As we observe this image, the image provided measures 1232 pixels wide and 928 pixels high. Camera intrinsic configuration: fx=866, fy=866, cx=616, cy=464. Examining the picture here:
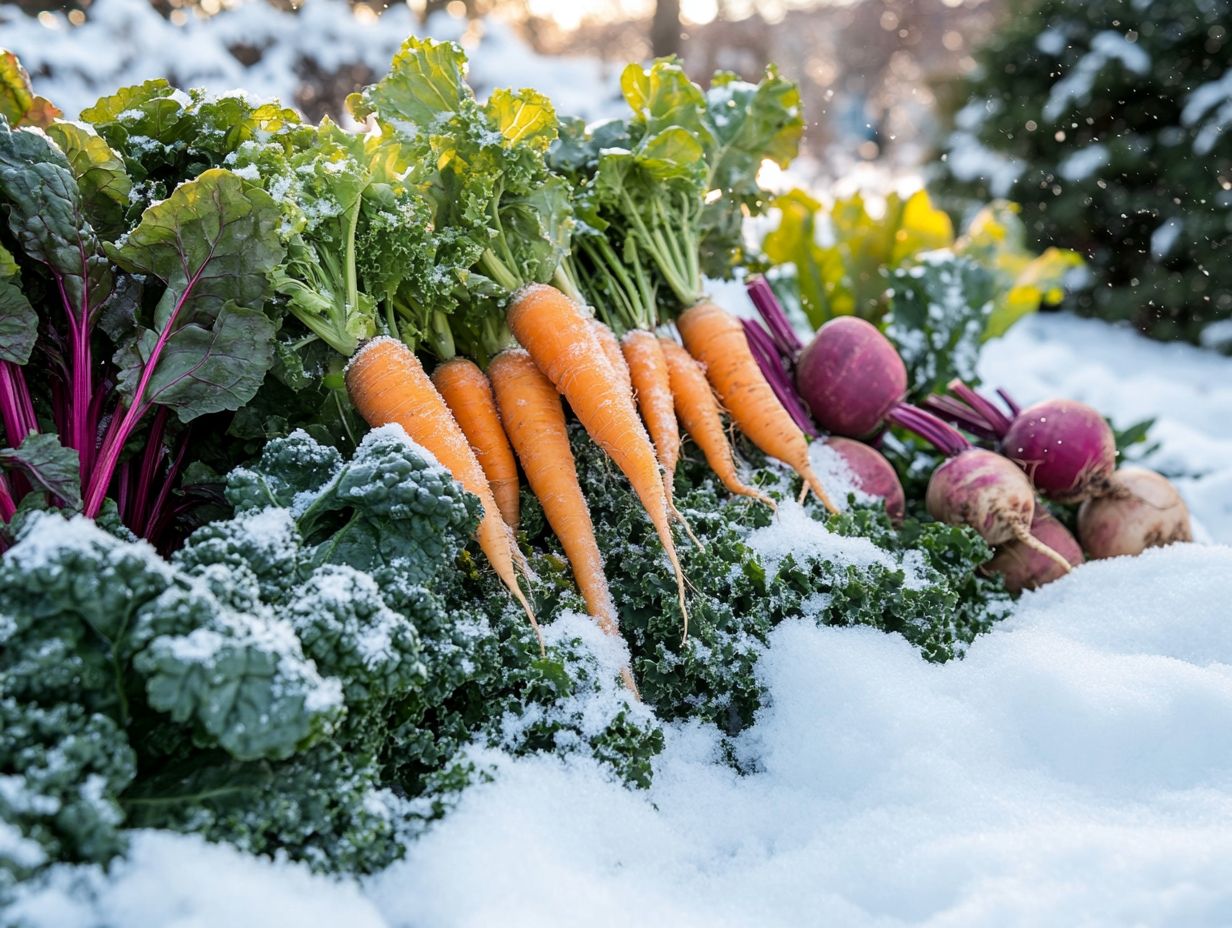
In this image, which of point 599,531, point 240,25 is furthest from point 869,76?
point 599,531

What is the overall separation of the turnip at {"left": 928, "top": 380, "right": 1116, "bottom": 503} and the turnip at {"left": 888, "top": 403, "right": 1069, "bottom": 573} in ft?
0.50

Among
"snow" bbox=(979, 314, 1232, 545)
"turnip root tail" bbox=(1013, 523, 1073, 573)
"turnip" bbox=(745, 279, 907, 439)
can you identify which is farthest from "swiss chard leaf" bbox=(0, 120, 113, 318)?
"snow" bbox=(979, 314, 1232, 545)

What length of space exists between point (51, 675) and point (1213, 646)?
2.11 m

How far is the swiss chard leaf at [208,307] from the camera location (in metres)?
1.53

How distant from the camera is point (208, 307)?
159cm

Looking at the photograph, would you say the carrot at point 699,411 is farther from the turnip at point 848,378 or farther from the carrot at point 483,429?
the carrot at point 483,429

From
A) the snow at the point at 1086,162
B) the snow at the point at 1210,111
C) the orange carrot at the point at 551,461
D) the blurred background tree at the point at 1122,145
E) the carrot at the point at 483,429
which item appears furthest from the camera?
the snow at the point at 1086,162

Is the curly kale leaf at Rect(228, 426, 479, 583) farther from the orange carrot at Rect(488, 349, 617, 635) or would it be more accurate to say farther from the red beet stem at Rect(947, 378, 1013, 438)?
the red beet stem at Rect(947, 378, 1013, 438)

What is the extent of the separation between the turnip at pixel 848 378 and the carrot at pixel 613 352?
0.61m

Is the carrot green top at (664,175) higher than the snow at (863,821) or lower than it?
higher

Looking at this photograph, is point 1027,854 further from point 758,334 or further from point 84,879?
point 758,334

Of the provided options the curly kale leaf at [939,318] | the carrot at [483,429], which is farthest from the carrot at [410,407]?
the curly kale leaf at [939,318]

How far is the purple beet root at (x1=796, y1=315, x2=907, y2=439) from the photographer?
2416mm

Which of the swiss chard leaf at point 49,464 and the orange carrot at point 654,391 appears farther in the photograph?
the orange carrot at point 654,391
